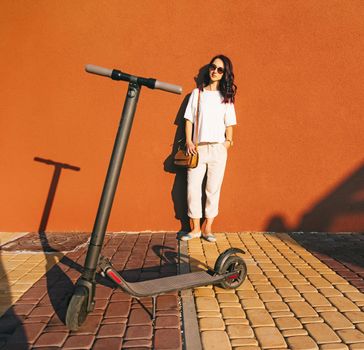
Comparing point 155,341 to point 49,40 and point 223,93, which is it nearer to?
point 223,93

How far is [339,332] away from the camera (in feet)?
8.04

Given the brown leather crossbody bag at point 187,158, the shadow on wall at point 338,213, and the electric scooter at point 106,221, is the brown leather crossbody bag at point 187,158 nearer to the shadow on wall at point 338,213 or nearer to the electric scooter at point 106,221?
the shadow on wall at point 338,213

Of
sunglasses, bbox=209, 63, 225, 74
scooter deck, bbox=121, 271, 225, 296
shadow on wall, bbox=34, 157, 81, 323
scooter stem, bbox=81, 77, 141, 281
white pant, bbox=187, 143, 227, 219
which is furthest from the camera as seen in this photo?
white pant, bbox=187, 143, 227, 219

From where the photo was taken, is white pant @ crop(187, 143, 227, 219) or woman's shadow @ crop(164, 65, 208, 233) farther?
woman's shadow @ crop(164, 65, 208, 233)

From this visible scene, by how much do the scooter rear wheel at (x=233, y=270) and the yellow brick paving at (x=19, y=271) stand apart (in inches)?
71.3

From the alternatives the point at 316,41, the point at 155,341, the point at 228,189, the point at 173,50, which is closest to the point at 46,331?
the point at 155,341

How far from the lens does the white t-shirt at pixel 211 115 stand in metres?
4.36

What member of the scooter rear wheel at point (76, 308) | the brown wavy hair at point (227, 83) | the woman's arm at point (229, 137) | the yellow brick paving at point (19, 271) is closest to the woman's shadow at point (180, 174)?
the brown wavy hair at point (227, 83)

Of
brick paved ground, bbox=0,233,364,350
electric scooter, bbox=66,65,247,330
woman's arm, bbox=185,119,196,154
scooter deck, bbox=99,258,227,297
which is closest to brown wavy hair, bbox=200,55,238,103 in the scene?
woman's arm, bbox=185,119,196,154

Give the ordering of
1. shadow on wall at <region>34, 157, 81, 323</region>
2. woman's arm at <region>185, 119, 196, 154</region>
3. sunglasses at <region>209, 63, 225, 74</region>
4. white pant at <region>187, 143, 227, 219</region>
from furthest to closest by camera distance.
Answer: white pant at <region>187, 143, 227, 219</region>
woman's arm at <region>185, 119, 196, 154</region>
sunglasses at <region>209, 63, 225, 74</region>
shadow on wall at <region>34, 157, 81, 323</region>

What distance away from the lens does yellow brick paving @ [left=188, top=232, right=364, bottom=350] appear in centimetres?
235

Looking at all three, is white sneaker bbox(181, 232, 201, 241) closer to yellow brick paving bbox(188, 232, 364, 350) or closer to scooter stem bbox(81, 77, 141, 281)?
yellow brick paving bbox(188, 232, 364, 350)

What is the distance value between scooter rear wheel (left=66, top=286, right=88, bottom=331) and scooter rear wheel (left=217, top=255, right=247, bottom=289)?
3.90 ft

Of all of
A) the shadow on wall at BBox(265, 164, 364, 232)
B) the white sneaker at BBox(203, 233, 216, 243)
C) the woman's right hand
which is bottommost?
the white sneaker at BBox(203, 233, 216, 243)
